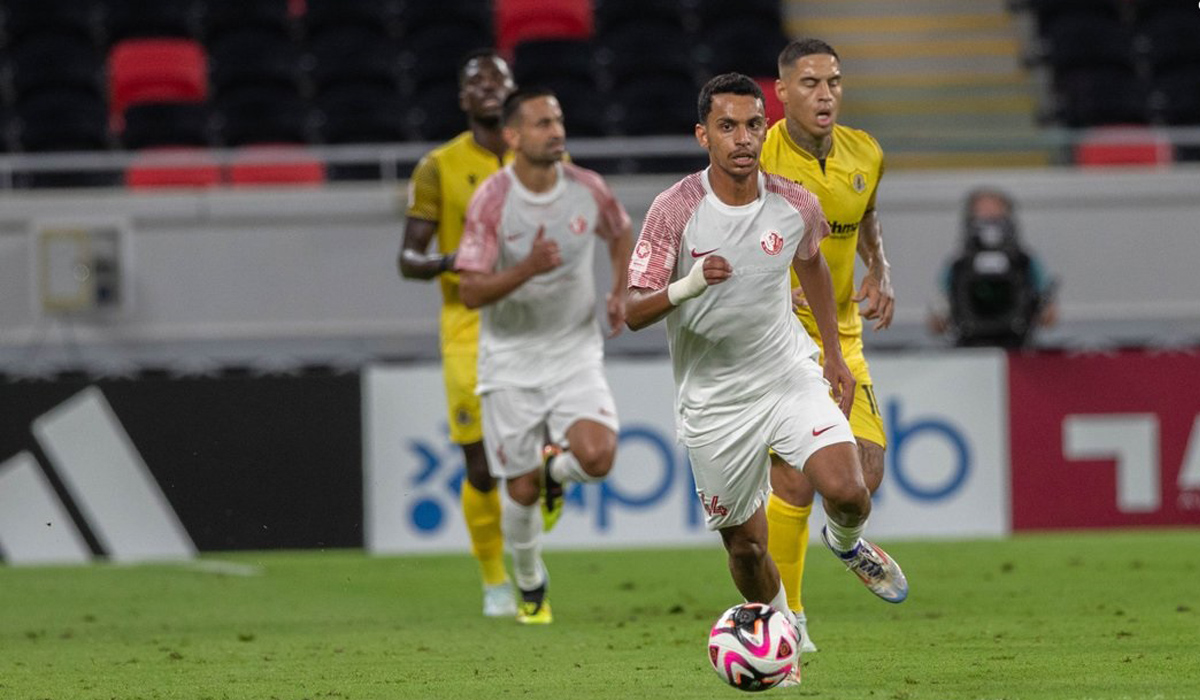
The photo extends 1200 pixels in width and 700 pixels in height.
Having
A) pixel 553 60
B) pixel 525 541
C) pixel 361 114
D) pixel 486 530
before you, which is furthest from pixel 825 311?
pixel 553 60

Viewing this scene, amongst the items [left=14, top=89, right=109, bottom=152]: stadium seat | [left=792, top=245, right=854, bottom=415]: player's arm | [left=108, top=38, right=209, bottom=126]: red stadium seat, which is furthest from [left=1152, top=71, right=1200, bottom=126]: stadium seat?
[left=792, top=245, right=854, bottom=415]: player's arm

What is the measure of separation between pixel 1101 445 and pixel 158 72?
363 inches

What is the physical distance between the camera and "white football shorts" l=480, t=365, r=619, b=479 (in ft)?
30.0

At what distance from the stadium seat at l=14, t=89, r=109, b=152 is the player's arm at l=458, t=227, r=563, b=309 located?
894cm

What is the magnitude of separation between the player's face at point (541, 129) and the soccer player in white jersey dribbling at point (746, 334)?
2.13 m

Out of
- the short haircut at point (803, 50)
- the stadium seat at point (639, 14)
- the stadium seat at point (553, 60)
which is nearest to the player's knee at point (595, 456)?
the short haircut at point (803, 50)

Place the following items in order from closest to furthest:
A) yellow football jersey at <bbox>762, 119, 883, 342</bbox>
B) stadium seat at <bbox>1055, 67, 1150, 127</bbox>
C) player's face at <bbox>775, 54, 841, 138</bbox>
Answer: player's face at <bbox>775, 54, 841, 138</bbox> → yellow football jersey at <bbox>762, 119, 883, 342</bbox> → stadium seat at <bbox>1055, 67, 1150, 127</bbox>

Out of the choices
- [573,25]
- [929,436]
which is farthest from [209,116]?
[929,436]

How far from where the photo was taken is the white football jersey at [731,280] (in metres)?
6.65

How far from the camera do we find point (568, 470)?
9.09m

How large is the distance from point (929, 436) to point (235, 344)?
5.86 m

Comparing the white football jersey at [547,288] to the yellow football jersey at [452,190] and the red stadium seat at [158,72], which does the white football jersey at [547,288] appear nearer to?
the yellow football jersey at [452,190]

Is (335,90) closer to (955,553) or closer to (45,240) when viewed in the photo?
(45,240)

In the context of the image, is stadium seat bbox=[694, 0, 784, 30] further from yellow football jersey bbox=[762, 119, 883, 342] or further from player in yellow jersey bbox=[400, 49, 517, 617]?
yellow football jersey bbox=[762, 119, 883, 342]
